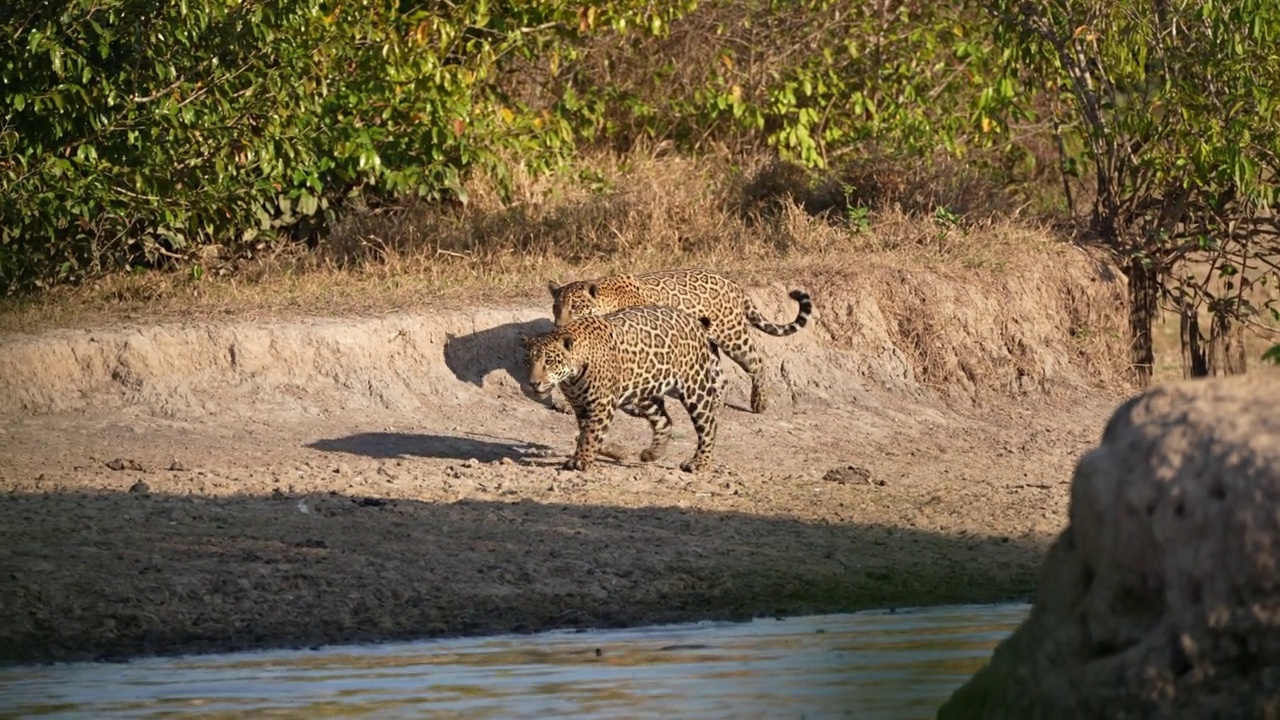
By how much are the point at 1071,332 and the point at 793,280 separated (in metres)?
2.61

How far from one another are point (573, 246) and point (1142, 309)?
16.0ft

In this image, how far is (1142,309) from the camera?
55.0 ft

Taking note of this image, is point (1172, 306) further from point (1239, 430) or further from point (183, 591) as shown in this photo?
point (1239, 430)

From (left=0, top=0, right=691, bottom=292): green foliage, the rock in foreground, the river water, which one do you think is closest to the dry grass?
(left=0, top=0, right=691, bottom=292): green foliage

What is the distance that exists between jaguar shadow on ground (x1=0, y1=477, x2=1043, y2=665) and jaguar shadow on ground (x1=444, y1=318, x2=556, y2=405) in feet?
9.91

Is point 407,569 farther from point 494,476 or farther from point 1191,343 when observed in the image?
Answer: point 1191,343

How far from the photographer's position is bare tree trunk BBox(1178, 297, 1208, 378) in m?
16.5

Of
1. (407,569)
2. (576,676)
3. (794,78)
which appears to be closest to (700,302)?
(407,569)

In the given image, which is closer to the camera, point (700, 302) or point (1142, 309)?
point (700, 302)

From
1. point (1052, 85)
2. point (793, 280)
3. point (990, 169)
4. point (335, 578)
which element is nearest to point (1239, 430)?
point (335, 578)

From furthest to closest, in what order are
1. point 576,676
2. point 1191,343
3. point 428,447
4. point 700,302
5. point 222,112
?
point 1191,343 < point 222,112 < point 700,302 < point 428,447 < point 576,676

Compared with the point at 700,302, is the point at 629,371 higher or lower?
lower

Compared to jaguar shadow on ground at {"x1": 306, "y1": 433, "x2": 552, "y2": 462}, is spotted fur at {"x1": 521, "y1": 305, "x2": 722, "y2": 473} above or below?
above

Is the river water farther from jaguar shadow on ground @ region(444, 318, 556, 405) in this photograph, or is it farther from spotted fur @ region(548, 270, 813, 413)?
jaguar shadow on ground @ region(444, 318, 556, 405)
